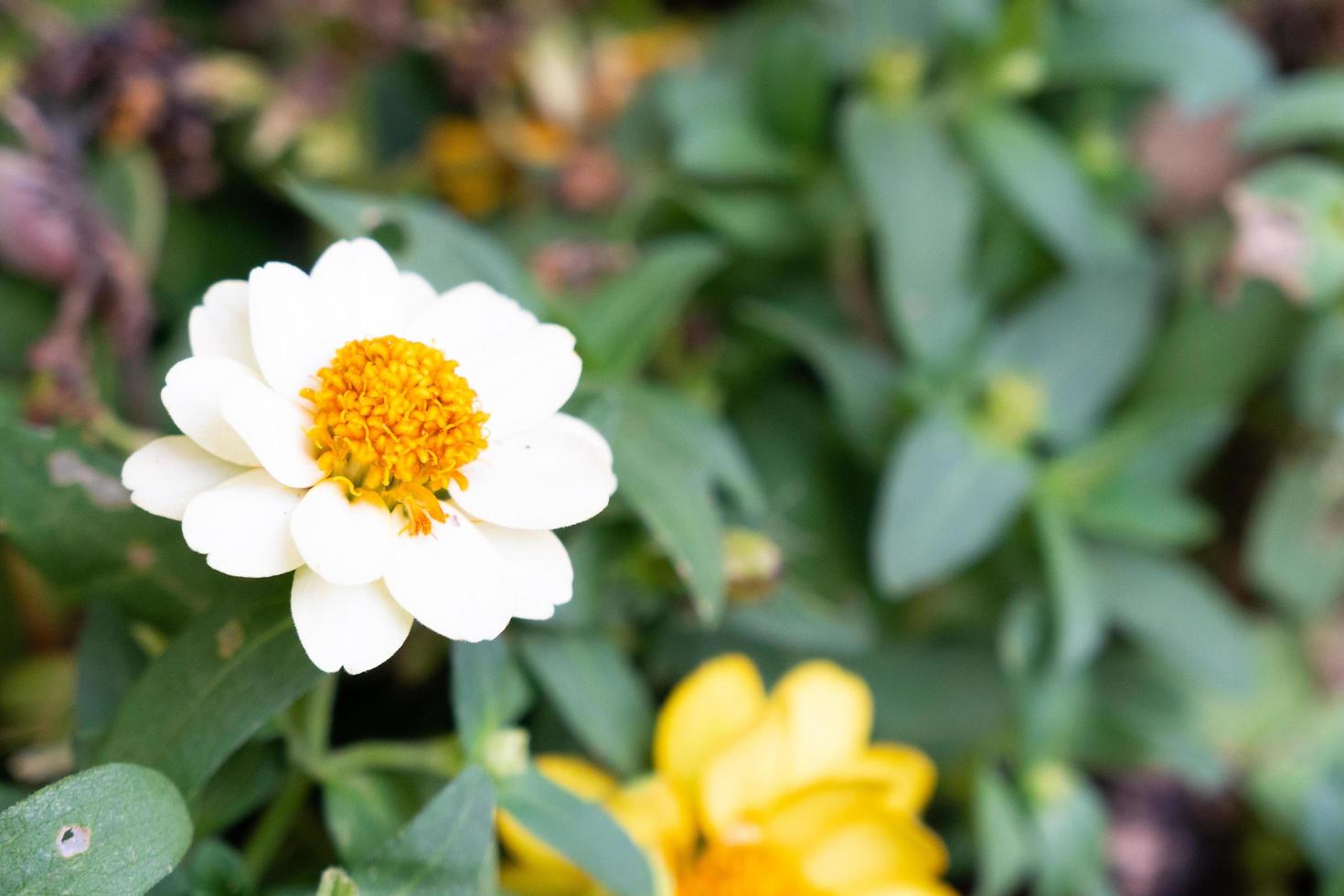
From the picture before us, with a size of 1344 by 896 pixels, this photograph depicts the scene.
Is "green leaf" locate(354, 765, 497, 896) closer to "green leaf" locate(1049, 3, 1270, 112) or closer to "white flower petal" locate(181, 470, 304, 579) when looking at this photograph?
"white flower petal" locate(181, 470, 304, 579)

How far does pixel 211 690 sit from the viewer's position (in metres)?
0.39

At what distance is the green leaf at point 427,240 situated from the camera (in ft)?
1.70

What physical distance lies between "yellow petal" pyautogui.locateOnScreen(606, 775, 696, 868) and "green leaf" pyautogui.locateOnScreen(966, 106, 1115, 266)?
0.42m

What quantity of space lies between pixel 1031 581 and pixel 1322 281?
0.25 metres

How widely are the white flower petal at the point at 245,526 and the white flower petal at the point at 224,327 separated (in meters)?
0.05

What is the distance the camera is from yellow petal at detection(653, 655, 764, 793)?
560 millimetres

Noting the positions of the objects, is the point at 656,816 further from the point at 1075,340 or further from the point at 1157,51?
the point at 1157,51

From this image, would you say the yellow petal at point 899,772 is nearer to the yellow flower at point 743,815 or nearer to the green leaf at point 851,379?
the yellow flower at point 743,815

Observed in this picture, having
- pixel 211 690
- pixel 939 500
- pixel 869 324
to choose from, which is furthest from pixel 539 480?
pixel 869 324

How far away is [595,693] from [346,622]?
0.76 feet

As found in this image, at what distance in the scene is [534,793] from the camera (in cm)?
45

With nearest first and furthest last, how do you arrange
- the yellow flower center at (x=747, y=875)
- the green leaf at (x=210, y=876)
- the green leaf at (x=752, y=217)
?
the green leaf at (x=210, y=876), the yellow flower center at (x=747, y=875), the green leaf at (x=752, y=217)

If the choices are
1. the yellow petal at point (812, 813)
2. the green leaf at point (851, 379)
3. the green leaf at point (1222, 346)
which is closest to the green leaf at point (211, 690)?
the yellow petal at point (812, 813)

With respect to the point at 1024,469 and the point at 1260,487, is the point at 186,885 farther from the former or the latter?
the point at 1260,487
